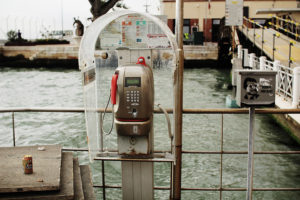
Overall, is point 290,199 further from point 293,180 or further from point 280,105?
point 280,105

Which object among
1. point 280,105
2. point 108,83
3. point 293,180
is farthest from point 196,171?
point 108,83

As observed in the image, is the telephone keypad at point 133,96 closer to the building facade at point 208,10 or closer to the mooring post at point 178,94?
the mooring post at point 178,94

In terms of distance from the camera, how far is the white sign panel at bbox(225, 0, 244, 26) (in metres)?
10.3

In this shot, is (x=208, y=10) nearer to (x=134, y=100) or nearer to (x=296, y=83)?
(x=296, y=83)

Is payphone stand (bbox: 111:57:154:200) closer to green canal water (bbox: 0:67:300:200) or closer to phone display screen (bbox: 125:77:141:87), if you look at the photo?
phone display screen (bbox: 125:77:141:87)

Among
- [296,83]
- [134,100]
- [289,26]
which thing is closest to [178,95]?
[134,100]

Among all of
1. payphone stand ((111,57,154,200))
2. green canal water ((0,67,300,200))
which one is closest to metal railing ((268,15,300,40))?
green canal water ((0,67,300,200))

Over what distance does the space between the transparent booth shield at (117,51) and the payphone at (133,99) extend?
0.25 meters

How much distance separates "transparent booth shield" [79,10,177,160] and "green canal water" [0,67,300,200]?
1.9 inches

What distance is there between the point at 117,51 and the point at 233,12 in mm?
7726

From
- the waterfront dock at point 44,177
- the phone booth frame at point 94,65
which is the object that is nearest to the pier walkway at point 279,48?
the phone booth frame at point 94,65

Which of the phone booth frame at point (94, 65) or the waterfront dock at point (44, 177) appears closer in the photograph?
the waterfront dock at point (44, 177)

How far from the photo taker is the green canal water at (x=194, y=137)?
25.9ft

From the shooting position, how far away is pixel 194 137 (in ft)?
37.5
